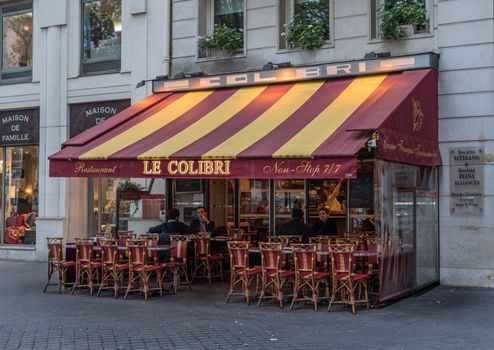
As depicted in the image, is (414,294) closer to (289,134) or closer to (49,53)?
(289,134)

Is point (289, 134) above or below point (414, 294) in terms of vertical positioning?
above

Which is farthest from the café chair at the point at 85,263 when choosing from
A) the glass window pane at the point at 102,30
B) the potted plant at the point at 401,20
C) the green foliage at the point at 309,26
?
the potted plant at the point at 401,20

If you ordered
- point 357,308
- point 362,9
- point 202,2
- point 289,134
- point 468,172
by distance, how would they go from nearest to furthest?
1. point 357,308
2. point 289,134
3. point 468,172
4. point 362,9
5. point 202,2

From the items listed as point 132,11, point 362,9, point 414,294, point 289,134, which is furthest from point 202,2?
point 414,294

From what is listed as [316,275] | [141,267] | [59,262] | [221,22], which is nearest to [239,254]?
[316,275]

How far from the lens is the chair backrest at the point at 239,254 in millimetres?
10633

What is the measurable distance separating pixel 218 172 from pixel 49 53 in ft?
27.9

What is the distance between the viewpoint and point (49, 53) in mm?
16969

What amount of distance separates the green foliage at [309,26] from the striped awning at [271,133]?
876 mm

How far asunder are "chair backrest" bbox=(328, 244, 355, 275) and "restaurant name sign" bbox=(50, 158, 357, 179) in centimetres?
123

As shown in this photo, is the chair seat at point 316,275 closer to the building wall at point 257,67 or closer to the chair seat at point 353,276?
the chair seat at point 353,276

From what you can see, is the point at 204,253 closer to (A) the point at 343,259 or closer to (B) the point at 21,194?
(A) the point at 343,259

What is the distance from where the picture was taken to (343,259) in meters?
9.86

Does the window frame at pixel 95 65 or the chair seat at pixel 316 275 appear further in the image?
the window frame at pixel 95 65
